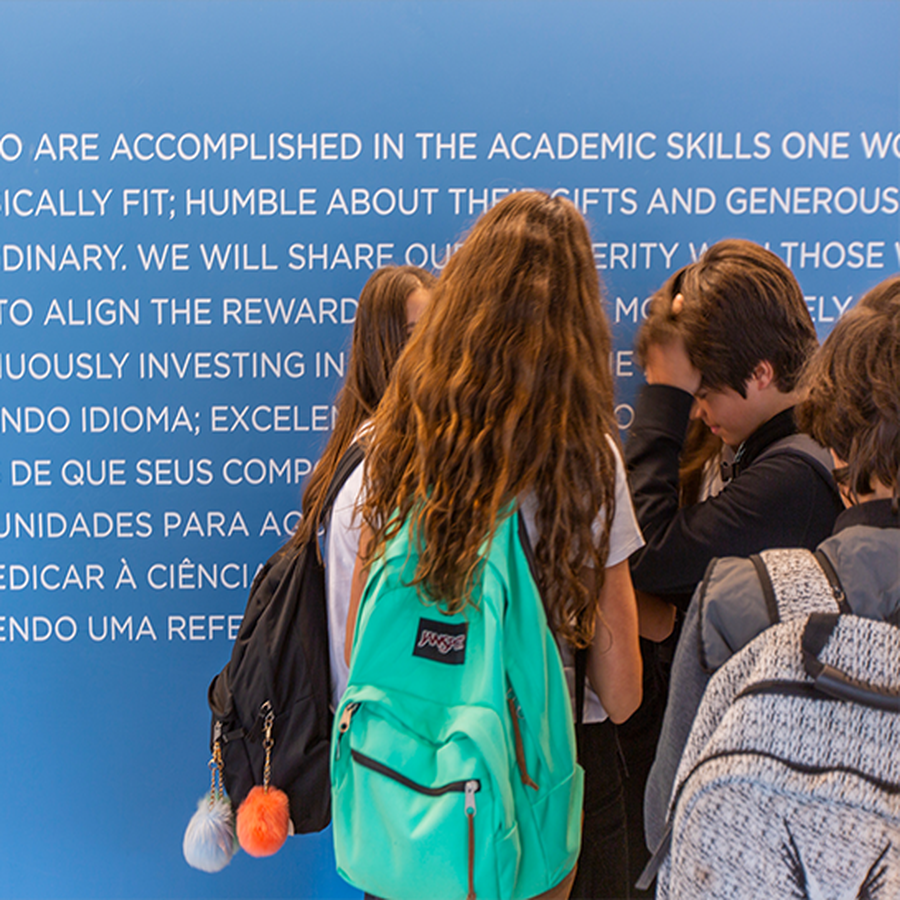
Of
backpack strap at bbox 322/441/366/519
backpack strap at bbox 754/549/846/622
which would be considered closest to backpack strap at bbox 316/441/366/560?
backpack strap at bbox 322/441/366/519

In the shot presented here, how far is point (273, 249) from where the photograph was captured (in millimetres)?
1647

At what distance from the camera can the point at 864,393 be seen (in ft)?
2.85

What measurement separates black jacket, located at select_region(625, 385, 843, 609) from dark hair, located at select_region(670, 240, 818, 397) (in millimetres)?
76

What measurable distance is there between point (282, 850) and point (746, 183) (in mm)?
1888

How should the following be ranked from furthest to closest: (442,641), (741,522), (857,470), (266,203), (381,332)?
(266,203) → (381,332) → (741,522) → (442,641) → (857,470)

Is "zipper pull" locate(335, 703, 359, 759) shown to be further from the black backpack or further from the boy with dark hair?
the boy with dark hair

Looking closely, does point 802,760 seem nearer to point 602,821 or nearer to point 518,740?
point 518,740

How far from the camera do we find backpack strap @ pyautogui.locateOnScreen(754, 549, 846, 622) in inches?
30.5

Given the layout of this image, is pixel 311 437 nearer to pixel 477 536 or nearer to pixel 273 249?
pixel 273 249

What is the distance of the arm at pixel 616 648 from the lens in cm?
103

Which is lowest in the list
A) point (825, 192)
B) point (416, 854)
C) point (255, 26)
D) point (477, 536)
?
point (416, 854)

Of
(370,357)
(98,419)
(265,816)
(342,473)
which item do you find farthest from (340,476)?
(98,419)

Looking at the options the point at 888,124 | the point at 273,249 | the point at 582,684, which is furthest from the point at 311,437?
the point at 888,124

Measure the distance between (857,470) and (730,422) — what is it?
0.45 m
